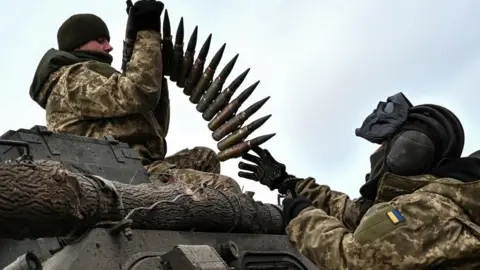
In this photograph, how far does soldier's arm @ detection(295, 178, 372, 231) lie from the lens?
199 inches

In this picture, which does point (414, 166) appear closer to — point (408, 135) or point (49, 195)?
point (408, 135)

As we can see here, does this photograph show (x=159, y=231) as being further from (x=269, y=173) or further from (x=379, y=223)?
(x=269, y=173)

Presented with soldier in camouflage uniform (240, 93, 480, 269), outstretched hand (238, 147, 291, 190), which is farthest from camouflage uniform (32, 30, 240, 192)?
soldier in camouflage uniform (240, 93, 480, 269)

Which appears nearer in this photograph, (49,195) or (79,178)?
(49,195)

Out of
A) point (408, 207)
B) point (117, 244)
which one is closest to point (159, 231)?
point (117, 244)

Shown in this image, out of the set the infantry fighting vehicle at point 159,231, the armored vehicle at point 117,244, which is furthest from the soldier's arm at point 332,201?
the armored vehicle at point 117,244

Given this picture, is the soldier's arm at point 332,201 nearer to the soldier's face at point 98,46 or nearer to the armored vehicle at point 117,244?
the armored vehicle at point 117,244

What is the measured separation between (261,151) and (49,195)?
9.05ft

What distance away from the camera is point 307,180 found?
5352 mm

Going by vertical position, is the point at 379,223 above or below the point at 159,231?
below

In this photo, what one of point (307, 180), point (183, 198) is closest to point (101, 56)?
point (307, 180)

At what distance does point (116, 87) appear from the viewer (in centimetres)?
541

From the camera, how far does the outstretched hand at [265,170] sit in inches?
215

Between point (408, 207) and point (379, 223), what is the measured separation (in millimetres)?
166
